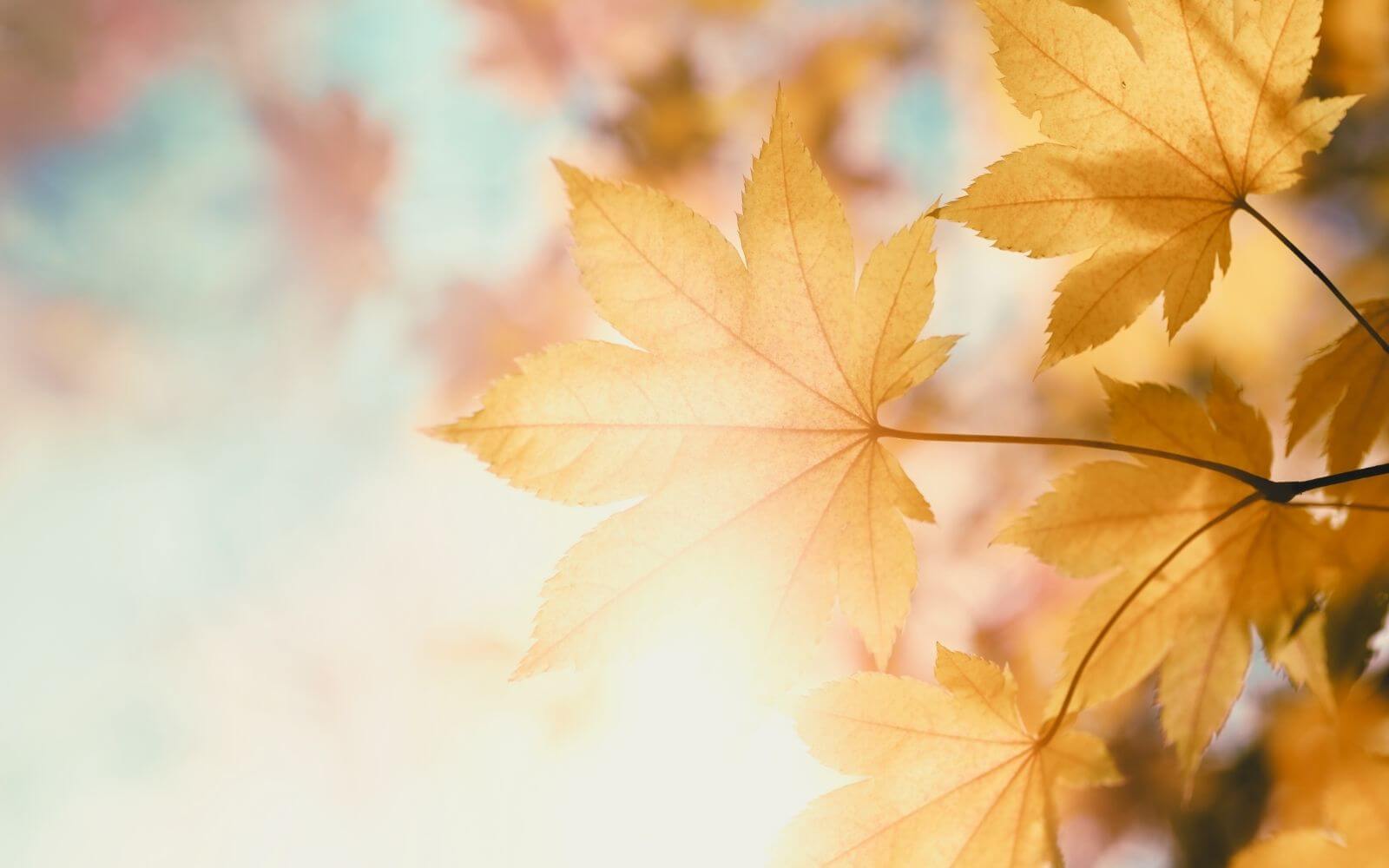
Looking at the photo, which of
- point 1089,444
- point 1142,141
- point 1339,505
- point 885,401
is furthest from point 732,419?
point 1339,505

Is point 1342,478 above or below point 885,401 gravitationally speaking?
below

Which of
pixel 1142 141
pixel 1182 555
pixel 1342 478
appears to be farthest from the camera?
pixel 1182 555

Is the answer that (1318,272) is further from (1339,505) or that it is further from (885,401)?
(885,401)

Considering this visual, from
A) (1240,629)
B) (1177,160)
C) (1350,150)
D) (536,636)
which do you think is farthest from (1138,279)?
(1350,150)

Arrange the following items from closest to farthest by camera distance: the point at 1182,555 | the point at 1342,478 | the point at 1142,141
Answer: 1. the point at 1342,478
2. the point at 1142,141
3. the point at 1182,555

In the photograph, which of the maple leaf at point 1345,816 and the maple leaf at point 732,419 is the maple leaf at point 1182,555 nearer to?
the maple leaf at point 1345,816

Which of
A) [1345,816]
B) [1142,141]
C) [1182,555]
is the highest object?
[1142,141]

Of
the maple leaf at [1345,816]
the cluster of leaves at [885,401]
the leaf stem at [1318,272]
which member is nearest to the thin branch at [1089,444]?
the cluster of leaves at [885,401]

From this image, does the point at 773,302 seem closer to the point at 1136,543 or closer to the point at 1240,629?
the point at 1136,543

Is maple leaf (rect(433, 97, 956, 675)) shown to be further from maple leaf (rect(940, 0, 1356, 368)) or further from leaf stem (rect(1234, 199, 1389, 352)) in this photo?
leaf stem (rect(1234, 199, 1389, 352))
